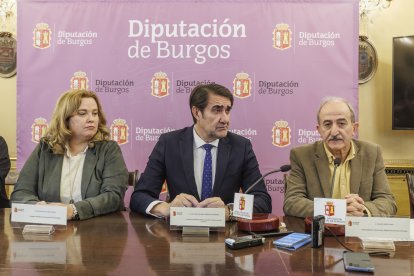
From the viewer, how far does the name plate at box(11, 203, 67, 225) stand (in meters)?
1.95

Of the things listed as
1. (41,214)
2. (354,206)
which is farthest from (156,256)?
(354,206)

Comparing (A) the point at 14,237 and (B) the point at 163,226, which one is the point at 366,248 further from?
(A) the point at 14,237

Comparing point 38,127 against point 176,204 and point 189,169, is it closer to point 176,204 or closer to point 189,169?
point 189,169

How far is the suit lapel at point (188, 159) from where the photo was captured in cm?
262

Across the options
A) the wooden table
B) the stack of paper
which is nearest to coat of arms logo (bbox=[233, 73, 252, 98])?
the wooden table

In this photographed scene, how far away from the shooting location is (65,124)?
2.73 m

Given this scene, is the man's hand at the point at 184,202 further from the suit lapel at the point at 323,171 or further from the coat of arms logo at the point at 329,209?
the suit lapel at the point at 323,171

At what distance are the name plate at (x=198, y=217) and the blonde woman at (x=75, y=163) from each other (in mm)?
626

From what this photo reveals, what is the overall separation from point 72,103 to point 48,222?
3.16 ft

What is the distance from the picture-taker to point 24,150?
3930 mm

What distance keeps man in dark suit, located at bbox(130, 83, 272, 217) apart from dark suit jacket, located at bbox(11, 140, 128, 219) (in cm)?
14

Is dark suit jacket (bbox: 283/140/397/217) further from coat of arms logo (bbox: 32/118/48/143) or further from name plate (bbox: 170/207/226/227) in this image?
coat of arms logo (bbox: 32/118/48/143)

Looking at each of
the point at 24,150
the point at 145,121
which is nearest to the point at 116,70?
the point at 145,121

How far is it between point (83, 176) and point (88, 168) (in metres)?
0.05
